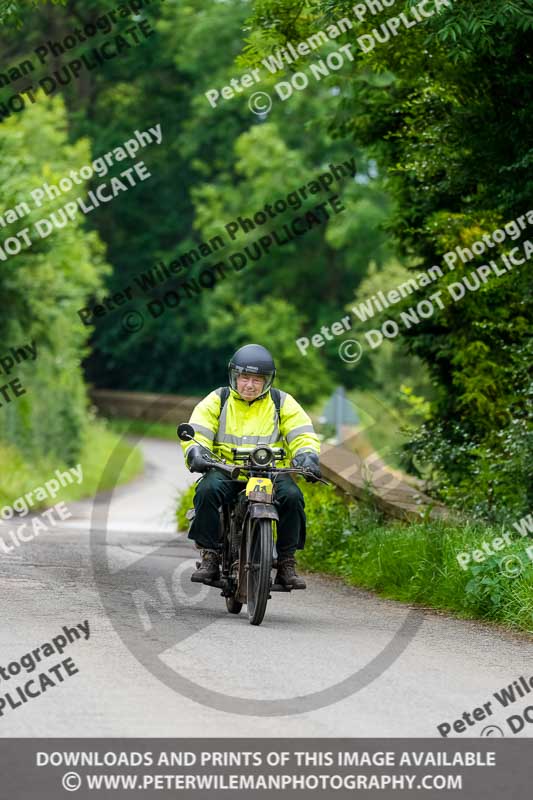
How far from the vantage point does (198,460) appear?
399 inches

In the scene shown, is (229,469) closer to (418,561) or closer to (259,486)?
(259,486)

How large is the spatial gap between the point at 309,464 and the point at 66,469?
83.3ft

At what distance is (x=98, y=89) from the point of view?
57406 mm

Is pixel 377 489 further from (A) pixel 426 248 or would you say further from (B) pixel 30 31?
(B) pixel 30 31

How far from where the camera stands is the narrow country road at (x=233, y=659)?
7051 mm

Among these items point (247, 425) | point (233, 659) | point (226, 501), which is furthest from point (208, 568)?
point (233, 659)

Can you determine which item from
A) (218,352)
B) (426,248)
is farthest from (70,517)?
(218,352)

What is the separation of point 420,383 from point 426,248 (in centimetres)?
1966
